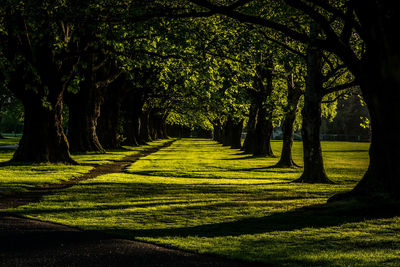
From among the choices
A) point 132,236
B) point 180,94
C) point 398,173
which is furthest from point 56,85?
point 180,94

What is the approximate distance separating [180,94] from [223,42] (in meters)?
31.9

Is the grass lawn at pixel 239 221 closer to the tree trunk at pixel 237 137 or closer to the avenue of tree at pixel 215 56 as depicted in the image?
the avenue of tree at pixel 215 56

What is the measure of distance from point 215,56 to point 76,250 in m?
14.5

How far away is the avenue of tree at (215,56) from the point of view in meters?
8.02

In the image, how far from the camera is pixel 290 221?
28.2 feet

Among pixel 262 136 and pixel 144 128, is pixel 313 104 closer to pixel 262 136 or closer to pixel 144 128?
pixel 262 136

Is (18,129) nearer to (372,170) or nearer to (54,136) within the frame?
(54,136)

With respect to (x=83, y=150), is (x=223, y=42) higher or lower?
higher

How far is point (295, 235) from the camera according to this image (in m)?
7.30

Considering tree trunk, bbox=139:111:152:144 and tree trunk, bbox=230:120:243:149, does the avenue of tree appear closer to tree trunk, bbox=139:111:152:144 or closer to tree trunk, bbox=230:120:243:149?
tree trunk, bbox=230:120:243:149

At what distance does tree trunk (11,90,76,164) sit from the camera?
2053 cm

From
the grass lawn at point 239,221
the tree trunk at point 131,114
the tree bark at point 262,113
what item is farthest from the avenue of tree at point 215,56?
the tree trunk at point 131,114

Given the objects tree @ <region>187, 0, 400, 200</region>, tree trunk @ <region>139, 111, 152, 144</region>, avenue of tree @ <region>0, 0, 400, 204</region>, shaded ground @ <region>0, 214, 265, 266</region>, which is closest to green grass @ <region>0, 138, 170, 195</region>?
avenue of tree @ <region>0, 0, 400, 204</region>

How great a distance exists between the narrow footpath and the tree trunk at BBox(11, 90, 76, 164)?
45.2ft
